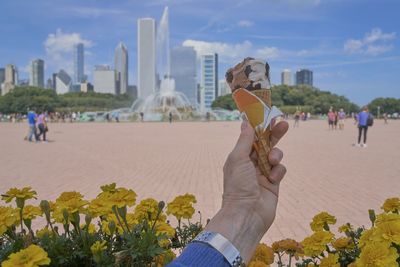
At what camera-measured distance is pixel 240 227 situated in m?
1.52

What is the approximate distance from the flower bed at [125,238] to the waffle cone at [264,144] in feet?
1.21

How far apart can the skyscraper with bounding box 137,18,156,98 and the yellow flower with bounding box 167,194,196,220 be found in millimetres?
98083

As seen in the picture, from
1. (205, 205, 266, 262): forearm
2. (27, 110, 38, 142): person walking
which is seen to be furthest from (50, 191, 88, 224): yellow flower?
(27, 110, 38, 142): person walking

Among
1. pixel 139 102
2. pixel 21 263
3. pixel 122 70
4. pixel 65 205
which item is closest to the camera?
pixel 21 263

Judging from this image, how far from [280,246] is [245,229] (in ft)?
1.94

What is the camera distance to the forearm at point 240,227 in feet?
4.88

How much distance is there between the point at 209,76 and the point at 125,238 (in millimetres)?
148089

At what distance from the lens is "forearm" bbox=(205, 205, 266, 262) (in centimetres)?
149

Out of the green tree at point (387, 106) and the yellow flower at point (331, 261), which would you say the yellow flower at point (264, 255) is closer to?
the yellow flower at point (331, 261)

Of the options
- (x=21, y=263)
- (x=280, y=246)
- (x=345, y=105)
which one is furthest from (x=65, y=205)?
(x=345, y=105)

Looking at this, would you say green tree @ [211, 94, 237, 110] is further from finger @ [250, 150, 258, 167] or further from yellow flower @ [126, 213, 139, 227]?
finger @ [250, 150, 258, 167]

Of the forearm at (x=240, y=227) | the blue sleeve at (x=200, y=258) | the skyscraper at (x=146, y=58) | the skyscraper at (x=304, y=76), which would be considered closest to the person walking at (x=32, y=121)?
the forearm at (x=240, y=227)

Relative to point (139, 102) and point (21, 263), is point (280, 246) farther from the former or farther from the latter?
point (139, 102)

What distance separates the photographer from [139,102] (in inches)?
2532
